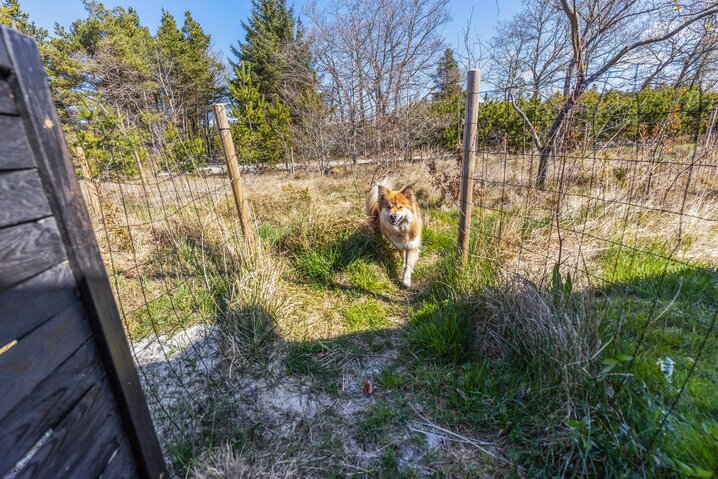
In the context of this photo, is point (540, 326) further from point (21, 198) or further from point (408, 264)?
point (21, 198)

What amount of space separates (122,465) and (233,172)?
2.46m

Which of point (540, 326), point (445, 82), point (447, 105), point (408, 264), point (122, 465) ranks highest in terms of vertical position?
point (445, 82)

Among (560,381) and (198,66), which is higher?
(198,66)

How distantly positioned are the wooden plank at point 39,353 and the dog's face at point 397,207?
3.13 m

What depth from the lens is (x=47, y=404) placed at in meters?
0.81

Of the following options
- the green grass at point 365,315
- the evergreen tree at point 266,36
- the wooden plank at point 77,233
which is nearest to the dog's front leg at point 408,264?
the green grass at point 365,315

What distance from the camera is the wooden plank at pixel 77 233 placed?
0.81 meters

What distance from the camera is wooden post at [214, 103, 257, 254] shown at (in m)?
2.90

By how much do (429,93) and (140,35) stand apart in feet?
62.0

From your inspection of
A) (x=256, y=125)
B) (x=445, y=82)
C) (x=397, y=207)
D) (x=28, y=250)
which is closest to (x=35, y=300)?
(x=28, y=250)

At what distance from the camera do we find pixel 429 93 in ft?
38.5

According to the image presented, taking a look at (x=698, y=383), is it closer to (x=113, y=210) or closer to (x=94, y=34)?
(x=113, y=210)

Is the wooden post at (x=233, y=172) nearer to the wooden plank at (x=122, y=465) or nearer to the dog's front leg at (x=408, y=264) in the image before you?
the dog's front leg at (x=408, y=264)

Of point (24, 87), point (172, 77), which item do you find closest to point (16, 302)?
point (24, 87)
